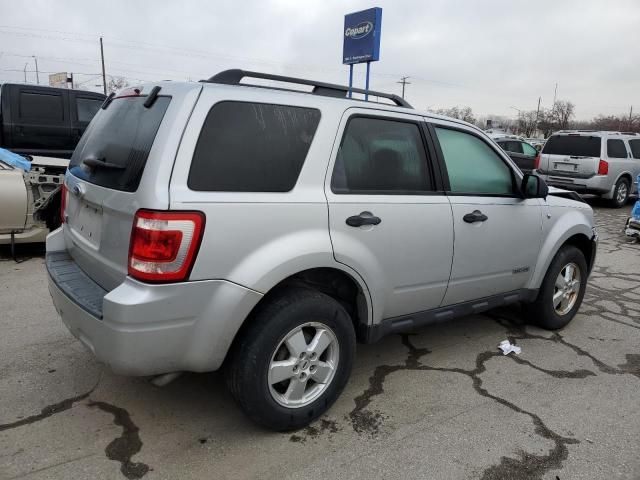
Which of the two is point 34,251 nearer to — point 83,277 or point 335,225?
point 83,277

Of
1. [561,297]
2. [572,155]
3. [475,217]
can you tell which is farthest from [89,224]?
[572,155]

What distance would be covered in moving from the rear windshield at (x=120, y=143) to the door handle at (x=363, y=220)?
1089mm

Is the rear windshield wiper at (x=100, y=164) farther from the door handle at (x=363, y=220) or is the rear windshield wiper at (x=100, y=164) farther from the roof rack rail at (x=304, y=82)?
the door handle at (x=363, y=220)

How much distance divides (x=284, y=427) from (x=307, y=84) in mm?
1913

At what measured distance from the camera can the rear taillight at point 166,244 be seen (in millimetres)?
2244

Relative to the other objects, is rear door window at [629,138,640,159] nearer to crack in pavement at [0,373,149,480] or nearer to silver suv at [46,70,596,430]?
silver suv at [46,70,596,430]

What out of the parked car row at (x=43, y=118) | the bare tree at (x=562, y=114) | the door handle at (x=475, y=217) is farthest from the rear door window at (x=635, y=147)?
the bare tree at (x=562, y=114)

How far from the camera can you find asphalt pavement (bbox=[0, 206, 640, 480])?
251 centimetres

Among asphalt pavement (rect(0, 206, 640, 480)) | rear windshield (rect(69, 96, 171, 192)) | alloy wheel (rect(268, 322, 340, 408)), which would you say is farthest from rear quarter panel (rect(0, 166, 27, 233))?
alloy wheel (rect(268, 322, 340, 408))

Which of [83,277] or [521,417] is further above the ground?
[83,277]

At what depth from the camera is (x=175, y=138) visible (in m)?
2.32

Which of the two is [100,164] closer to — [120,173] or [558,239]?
[120,173]

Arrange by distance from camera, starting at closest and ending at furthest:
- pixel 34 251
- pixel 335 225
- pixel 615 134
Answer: pixel 335 225 < pixel 34 251 < pixel 615 134

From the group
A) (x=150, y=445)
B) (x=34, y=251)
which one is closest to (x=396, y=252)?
(x=150, y=445)
